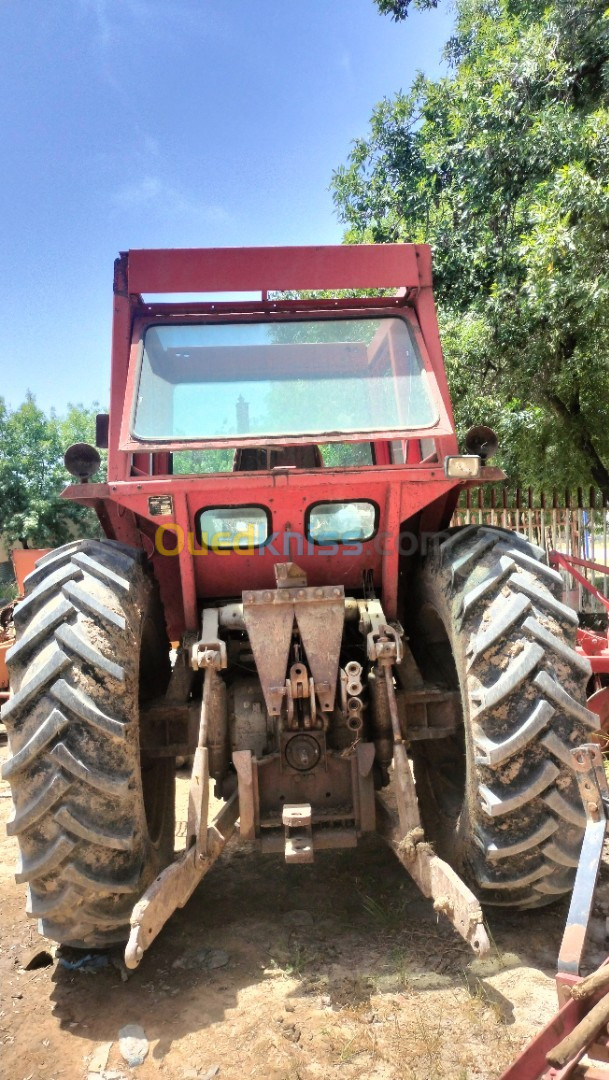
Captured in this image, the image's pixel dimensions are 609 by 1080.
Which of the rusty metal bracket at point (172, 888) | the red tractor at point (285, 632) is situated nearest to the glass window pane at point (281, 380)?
the red tractor at point (285, 632)

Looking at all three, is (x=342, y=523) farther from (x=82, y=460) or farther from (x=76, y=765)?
(x=76, y=765)

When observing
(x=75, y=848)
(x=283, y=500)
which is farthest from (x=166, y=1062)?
(x=283, y=500)

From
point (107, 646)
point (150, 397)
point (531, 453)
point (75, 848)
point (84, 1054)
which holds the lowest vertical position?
point (84, 1054)

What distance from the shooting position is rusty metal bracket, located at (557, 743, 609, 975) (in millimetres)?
2033

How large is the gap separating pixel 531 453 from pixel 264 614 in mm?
8614

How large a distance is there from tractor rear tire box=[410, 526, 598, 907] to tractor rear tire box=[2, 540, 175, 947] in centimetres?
129

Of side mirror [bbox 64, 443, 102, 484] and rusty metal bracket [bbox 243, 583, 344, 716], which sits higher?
side mirror [bbox 64, 443, 102, 484]

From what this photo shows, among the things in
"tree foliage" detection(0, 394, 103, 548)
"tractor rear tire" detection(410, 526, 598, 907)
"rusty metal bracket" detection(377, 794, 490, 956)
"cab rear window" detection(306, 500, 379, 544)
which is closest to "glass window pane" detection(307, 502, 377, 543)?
"cab rear window" detection(306, 500, 379, 544)

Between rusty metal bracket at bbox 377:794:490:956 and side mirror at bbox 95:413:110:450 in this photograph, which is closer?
rusty metal bracket at bbox 377:794:490:956

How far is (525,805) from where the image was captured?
2.79 meters

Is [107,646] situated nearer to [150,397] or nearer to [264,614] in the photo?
[264,614]

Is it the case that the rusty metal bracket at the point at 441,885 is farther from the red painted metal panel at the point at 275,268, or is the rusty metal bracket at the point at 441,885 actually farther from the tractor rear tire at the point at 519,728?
the red painted metal panel at the point at 275,268

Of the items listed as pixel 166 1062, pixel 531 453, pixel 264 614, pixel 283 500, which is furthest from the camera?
pixel 531 453

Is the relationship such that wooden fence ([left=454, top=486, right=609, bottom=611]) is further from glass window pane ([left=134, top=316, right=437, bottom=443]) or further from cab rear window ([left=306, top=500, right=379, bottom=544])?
cab rear window ([left=306, top=500, right=379, bottom=544])
